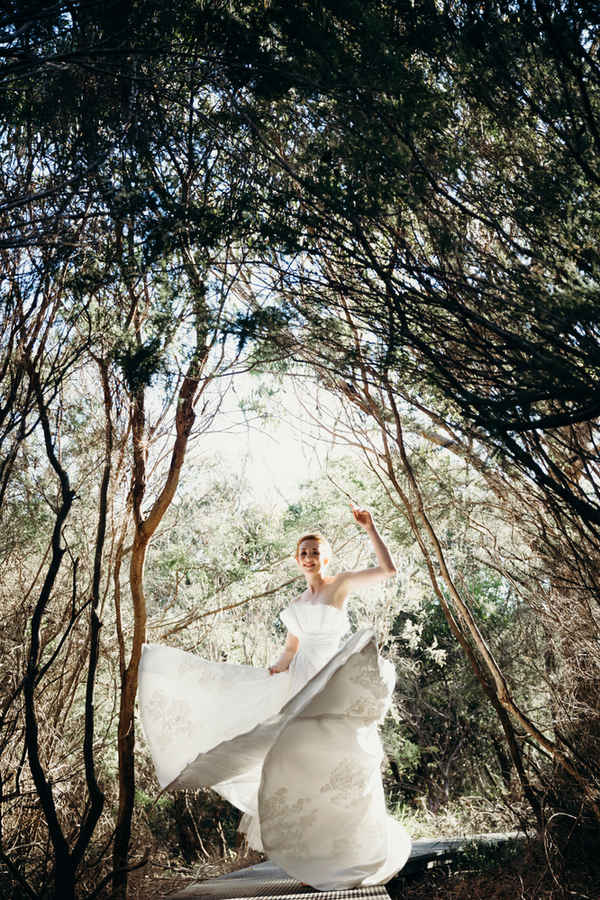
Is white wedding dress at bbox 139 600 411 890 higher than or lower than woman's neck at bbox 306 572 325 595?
lower

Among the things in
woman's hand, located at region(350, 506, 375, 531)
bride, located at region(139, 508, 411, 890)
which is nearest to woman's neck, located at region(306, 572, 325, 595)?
woman's hand, located at region(350, 506, 375, 531)

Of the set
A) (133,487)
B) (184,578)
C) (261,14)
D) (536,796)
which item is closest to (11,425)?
(133,487)

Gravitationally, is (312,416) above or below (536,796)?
above

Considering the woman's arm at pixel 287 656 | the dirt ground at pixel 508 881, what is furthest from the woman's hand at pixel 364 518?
the dirt ground at pixel 508 881

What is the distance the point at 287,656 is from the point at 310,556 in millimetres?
610

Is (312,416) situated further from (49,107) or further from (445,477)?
(49,107)

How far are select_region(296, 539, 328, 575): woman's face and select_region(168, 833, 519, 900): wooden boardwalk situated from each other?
1573 millimetres

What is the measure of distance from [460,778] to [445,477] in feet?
23.6

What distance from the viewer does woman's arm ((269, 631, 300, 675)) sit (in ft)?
12.8

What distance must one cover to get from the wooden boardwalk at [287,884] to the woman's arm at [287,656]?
1032 mm

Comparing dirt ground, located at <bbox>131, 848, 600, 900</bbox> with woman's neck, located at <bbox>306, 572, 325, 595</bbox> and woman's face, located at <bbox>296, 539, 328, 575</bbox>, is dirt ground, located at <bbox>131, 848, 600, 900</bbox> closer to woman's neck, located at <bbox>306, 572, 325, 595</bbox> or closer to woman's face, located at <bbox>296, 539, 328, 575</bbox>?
woman's neck, located at <bbox>306, 572, 325, 595</bbox>

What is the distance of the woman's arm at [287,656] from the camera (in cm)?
389

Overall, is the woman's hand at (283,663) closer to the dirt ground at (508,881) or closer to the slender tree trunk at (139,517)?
the slender tree trunk at (139,517)

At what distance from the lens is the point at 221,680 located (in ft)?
12.8
